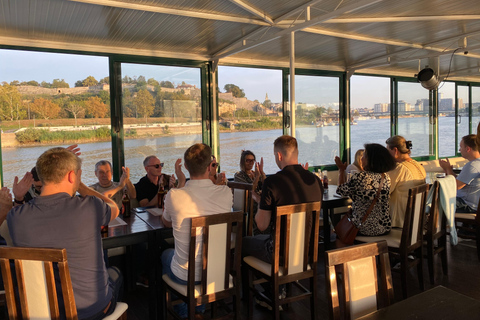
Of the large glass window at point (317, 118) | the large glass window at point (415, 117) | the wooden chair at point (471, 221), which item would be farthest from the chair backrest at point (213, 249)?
the large glass window at point (415, 117)

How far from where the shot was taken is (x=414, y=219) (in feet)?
11.7

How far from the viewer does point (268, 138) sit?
762 centimetres

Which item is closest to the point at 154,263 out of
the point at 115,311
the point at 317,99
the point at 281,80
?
the point at 115,311

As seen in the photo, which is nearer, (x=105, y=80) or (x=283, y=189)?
(x=283, y=189)

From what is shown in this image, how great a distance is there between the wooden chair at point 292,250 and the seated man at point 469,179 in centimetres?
289

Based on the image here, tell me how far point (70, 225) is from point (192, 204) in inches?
33.6

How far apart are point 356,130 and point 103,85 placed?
18.9 ft

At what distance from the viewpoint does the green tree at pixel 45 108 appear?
17.6ft

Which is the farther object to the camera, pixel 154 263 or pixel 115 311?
pixel 154 263

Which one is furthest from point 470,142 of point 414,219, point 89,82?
point 89,82

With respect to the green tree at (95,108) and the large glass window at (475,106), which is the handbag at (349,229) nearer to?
the green tree at (95,108)

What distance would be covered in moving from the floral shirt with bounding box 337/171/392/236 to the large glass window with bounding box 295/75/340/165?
159 inches

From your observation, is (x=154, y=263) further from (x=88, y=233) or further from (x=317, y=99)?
(x=317, y=99)

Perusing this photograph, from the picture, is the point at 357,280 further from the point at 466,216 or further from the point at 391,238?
the point at 466,216
